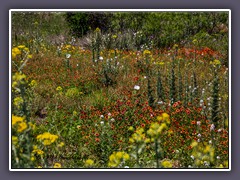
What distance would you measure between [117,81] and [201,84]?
138 centimetres

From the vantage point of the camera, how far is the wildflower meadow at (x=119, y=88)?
661 centimetres

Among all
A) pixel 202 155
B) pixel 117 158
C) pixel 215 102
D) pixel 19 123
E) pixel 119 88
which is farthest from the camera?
pixel 119 88

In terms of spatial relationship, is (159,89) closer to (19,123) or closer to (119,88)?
(119,88)

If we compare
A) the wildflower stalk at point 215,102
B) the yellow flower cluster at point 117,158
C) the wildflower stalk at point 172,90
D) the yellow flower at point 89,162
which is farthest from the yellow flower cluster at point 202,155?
the wildflower stalk at point 172,90

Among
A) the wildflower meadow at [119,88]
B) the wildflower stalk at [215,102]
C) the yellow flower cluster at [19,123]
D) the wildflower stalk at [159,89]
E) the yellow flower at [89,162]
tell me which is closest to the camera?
the yellow flower cluster at [19,123]

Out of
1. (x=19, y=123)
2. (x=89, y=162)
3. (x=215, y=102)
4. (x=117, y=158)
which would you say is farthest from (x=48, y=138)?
(x=215, y=102)

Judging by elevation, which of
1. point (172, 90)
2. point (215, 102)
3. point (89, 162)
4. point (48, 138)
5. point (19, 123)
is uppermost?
point (172, 90)

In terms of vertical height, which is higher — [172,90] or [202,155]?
[172,90]

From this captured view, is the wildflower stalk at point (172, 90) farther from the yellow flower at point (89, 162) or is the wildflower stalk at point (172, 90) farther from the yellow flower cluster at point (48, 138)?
the yellow flower cluster at point (48, 138)

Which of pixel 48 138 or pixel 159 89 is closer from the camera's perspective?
pixel 48 138

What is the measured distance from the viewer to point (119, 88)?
8.30 m

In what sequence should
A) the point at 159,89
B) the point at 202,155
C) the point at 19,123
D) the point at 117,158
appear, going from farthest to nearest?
the point at 159,89 < the point at 202,155 < the point at 117,158 < the point at 19,123

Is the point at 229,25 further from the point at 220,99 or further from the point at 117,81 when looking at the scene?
the point at 117,81
